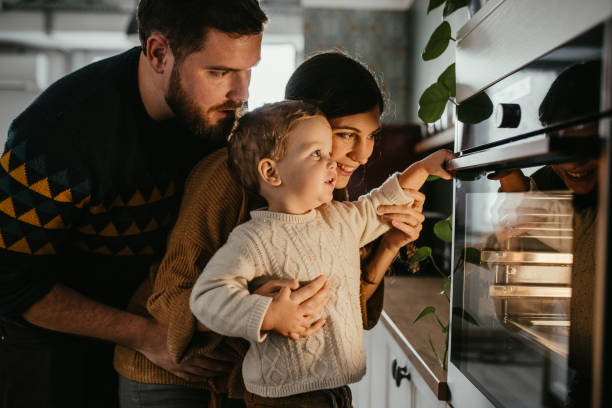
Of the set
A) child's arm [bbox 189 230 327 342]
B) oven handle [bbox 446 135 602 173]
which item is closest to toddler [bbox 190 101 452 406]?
child's arm [bbox 189 230 327 342]

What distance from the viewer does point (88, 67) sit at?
3.55 feet

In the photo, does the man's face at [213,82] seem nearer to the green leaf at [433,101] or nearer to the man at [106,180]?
the man at [106,180]

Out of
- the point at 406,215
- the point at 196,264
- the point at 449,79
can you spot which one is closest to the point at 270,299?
the point at 196,264

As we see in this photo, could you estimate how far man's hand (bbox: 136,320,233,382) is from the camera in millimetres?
897

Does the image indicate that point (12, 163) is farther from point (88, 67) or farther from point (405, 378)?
point (405, 378)

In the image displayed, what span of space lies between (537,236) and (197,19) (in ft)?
2.51

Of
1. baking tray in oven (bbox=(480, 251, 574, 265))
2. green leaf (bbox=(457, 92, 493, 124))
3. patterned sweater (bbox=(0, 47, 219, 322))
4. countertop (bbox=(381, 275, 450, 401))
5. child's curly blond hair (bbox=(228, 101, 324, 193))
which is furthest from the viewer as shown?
countertop (bbox=(381, 275, 450, 401))

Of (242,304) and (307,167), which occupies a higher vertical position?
(307,167)

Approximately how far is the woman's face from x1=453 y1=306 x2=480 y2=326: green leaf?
1.14 feet

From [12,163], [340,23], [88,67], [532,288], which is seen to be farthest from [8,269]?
[340,23]

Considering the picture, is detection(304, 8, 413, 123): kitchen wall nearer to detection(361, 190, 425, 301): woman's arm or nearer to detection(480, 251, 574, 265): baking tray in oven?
detection(361, 190, 425, 301): woman's arm

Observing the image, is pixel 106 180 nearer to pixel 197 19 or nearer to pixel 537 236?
pixel 197 19

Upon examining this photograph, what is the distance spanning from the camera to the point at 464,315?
0.83m

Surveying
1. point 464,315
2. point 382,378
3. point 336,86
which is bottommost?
point 382,378
